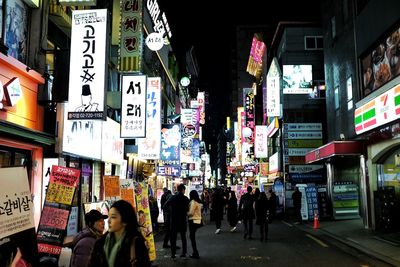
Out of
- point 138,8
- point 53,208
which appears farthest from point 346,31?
point 53,208

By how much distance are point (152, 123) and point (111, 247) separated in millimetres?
19336

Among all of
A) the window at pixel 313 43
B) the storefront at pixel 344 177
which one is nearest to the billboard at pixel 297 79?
the window at pixel 313 43

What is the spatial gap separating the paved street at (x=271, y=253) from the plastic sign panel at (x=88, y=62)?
5043mm

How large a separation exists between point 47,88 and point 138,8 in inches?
275

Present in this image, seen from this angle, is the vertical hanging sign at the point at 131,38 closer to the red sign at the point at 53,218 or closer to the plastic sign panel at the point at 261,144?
the red sign at the point at 53,218

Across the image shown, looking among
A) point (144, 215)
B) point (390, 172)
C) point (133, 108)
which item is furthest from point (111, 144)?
point (390, 172)

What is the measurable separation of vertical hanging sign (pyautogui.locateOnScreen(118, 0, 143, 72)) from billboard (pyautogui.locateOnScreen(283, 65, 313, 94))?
20326mm

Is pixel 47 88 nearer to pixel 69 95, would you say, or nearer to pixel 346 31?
pixel 69 95

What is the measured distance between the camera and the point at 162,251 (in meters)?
14.8

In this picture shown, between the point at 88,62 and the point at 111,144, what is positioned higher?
the point at 88,62

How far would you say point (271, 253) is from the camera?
1411cm

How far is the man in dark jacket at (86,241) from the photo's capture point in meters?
5.31

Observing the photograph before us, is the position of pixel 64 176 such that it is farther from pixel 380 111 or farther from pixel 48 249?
pixel 380 111

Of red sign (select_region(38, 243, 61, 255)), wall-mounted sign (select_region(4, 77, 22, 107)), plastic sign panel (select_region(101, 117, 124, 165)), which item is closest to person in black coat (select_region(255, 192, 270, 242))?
plastic sign panel (select_region(101, 117, 124, 165))
